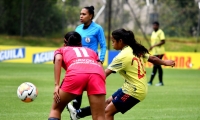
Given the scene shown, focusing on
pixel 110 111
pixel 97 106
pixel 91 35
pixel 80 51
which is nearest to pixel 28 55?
pixel 91 35

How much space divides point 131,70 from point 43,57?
69.9ft

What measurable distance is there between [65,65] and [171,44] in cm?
2821

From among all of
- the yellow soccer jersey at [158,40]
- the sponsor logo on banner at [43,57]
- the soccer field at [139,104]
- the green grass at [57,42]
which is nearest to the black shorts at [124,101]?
the soccer field at [139,104]

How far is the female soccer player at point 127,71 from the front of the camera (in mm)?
8156

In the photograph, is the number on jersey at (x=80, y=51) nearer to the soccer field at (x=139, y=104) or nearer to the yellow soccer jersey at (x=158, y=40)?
the soccer field at (x=139, y=104)

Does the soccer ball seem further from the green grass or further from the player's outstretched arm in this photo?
the green grass

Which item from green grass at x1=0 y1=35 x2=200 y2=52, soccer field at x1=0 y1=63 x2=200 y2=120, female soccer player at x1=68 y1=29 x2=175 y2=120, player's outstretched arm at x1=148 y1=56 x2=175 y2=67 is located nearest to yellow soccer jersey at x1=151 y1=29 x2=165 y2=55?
soccer field at x1=0 y1=63 x2=200 y2=120

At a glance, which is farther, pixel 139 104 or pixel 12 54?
pixel 12 54

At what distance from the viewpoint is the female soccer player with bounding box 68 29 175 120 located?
816 cm

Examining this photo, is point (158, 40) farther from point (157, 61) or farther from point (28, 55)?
point (157, 61)

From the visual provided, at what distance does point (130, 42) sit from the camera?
27.4ft

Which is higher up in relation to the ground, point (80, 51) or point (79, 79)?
point (80, 51)

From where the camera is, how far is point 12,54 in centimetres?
2878

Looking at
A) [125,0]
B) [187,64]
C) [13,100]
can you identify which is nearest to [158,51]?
[13,100]
